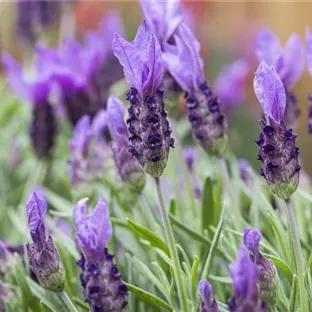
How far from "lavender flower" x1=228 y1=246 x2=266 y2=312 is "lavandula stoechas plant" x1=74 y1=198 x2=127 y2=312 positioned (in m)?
0.13

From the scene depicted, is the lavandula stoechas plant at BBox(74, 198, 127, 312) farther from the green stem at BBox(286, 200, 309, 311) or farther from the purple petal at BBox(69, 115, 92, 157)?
the purple petal at BBox(69, 115, 92, 157)

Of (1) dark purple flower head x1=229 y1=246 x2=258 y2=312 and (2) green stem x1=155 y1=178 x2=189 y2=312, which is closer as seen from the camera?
(1) dark purple flower head x1=229 y1=246 x2=258 y2=312

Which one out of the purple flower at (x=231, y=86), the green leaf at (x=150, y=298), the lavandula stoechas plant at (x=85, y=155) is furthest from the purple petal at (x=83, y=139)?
the purple flower at (x=231, y=86)

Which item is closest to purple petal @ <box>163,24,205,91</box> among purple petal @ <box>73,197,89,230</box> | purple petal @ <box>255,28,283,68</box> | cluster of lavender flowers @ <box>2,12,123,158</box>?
purple petal @ <box>255,28,283,68</box>

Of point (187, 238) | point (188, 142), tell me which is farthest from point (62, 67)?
point (188, 142)

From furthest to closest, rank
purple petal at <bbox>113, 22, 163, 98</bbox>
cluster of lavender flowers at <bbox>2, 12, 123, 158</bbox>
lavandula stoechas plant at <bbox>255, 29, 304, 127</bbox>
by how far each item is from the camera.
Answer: cluster of lavender flowers at <bbox>2, 12, 123, 158</bbox> → lavandula stoechas plant at <bbox>255, 29, 304, 127</bbox> → purple petal at <bbox>113, 22, 163, 98</bbox>

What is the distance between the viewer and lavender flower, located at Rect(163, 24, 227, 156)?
708mm

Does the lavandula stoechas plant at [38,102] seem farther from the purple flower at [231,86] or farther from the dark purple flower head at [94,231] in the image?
the dark purple flower head at [94,231]

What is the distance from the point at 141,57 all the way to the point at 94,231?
0.47 ft

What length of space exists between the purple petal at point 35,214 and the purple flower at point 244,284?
0.61 ft

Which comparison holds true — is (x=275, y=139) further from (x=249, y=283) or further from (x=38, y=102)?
(x=38, y=102)

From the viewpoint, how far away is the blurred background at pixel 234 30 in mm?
2357

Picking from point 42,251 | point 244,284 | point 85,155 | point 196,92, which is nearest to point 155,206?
point 85,155

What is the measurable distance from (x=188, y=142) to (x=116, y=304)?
4.36 ft
